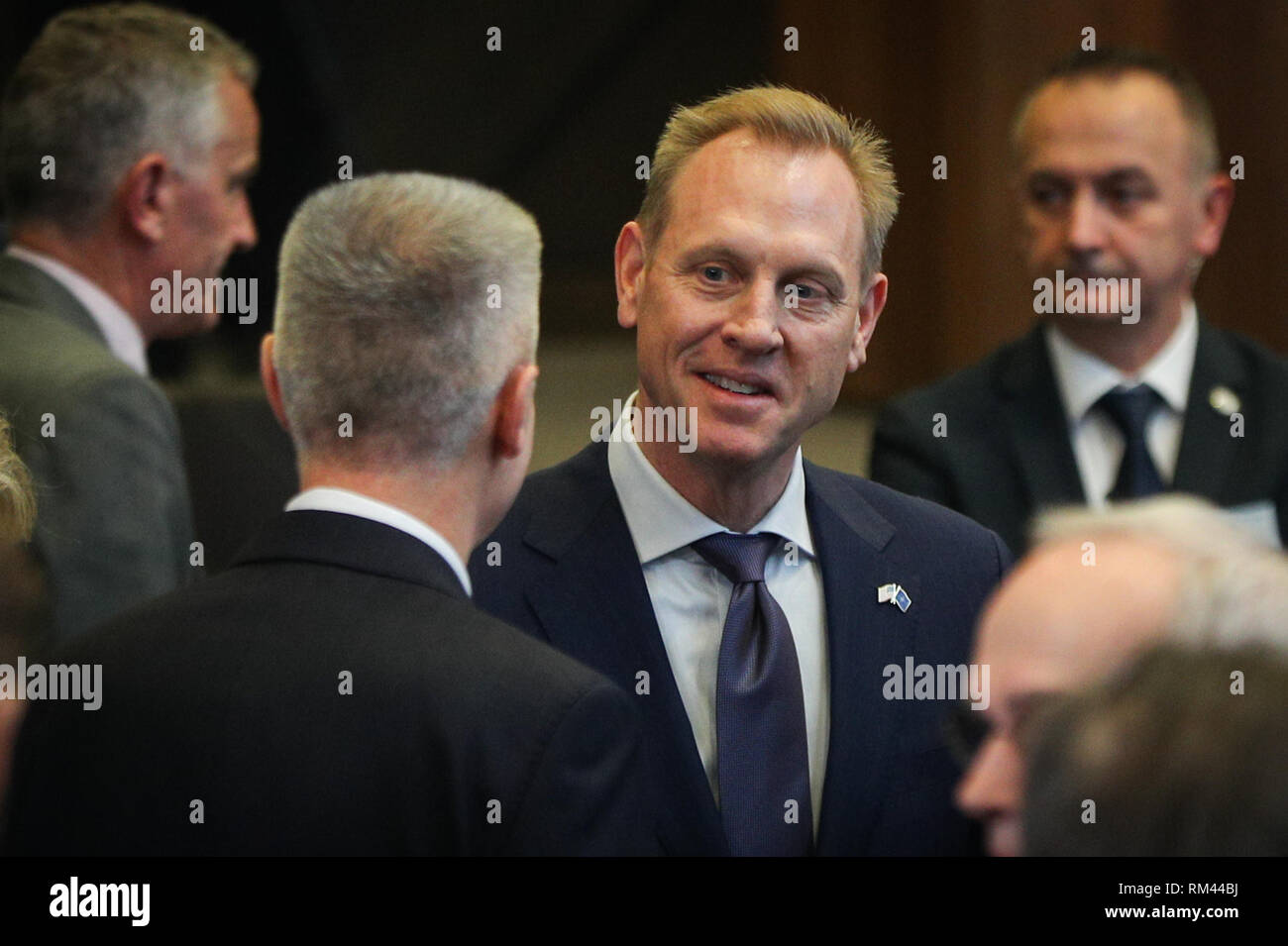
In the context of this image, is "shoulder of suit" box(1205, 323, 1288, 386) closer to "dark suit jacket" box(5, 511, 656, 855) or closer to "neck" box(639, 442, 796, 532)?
"neck" box(639, 442, 796, 532)

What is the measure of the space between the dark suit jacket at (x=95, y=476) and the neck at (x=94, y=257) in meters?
0.36

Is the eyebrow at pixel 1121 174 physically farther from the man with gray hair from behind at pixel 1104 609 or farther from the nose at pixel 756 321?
the man with gray hair from behind at pixel 1104 609

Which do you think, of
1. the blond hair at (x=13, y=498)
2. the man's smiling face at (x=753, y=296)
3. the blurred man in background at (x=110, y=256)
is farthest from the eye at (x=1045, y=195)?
the blond hair at (x=13, y=498)

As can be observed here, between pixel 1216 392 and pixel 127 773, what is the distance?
198 centimetres

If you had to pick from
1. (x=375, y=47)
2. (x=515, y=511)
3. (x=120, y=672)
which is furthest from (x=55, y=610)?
(x=375, y=47)

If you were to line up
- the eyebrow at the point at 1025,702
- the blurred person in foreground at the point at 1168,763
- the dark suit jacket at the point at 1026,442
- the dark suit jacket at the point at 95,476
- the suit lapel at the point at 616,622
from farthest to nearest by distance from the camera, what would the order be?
the dark suit jacket at the point at 1026,442 < the dark suit jacket at the point at 95,476 < the suit lapel at the point at 616,622 < the eyebrow at the point at 1025,702 < the blurred person in foreground at the point at 1168,763

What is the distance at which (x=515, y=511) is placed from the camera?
1987 mm

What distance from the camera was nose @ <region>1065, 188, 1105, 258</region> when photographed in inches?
111

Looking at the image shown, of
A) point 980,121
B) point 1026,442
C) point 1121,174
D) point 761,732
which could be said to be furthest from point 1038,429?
point 980,121

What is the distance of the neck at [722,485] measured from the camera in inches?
76.0

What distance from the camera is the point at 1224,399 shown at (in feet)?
9.05

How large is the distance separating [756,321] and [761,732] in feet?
1.55
